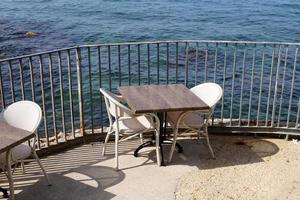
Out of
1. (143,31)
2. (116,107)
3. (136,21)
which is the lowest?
(143,31)

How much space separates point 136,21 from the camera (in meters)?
25.8

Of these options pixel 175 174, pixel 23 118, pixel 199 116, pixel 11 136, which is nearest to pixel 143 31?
pixel 199 116

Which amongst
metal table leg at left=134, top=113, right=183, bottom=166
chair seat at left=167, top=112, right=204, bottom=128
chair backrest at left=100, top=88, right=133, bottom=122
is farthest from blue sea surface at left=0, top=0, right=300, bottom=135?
chair backrest at left=100, top=88, right=133, bottom=122

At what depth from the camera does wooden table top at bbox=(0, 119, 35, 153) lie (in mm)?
4545

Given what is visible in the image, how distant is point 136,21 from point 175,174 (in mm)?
20550

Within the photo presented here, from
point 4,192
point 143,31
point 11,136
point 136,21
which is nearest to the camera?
point 11,136

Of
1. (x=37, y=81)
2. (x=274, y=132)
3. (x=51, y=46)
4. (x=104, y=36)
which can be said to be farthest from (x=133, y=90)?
(x=104, y=36)

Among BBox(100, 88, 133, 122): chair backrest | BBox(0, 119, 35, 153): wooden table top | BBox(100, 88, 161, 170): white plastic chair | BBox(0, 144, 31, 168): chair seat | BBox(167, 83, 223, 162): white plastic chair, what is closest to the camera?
BBox(0, 119, 35, 153): wooden table top

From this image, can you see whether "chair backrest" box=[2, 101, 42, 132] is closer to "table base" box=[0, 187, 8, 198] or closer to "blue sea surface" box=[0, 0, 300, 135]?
"table base" box=[0, 187, 8, 198]

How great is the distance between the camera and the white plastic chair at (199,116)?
20.5ft

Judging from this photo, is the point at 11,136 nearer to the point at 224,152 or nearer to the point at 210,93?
the point at 210,93

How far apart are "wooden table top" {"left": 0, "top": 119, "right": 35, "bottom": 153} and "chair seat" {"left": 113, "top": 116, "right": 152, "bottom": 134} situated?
1.57 metres

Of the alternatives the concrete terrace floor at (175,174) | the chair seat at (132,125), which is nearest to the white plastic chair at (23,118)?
the concrete terrace floor at (175,174)

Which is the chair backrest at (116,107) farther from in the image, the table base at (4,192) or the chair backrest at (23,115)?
the table base at (4,192)
